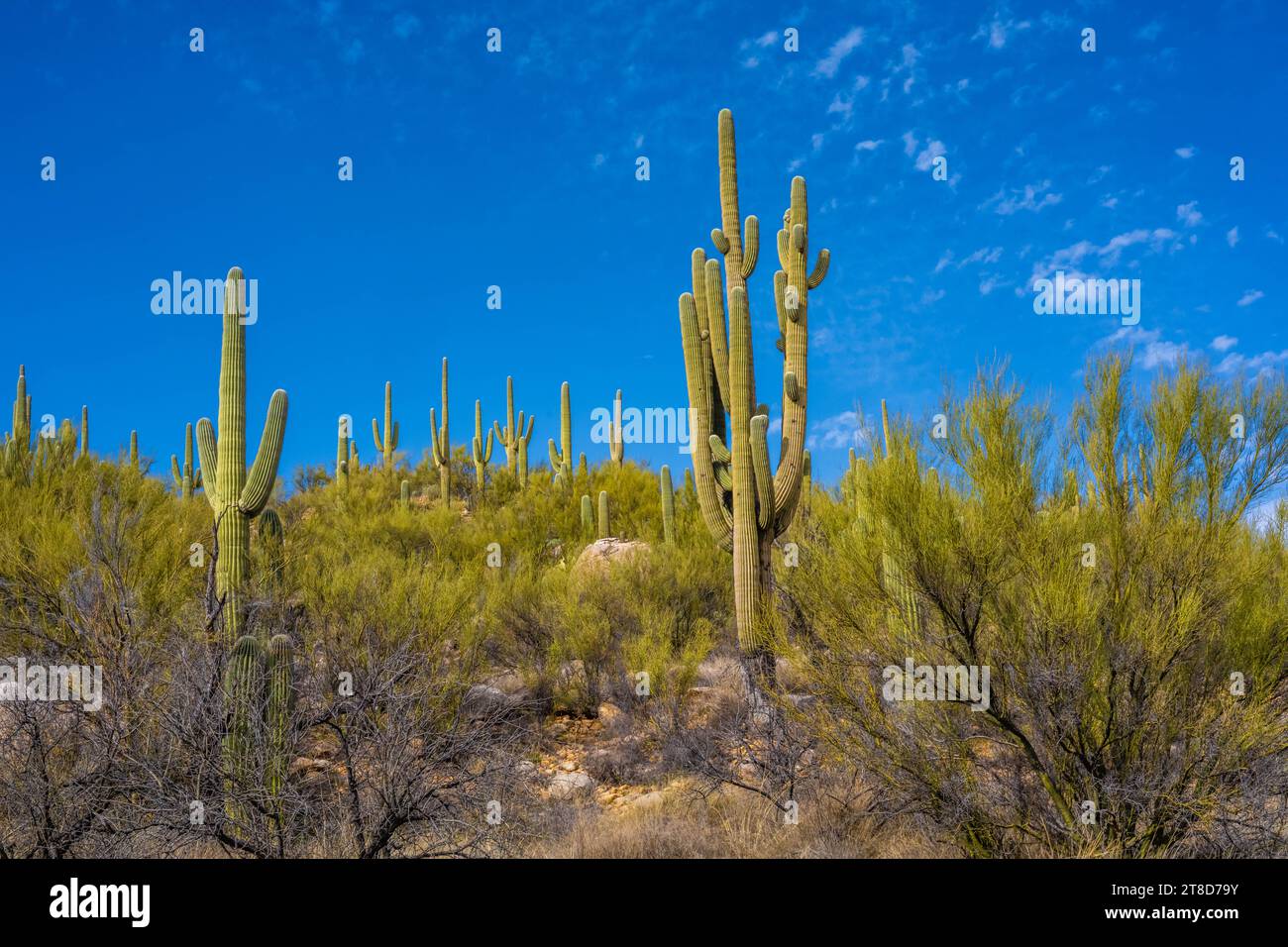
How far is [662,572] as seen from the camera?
15.1 metres

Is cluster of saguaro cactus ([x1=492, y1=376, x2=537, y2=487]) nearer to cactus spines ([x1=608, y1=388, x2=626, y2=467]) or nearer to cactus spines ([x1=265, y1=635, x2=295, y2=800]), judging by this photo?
cactus spines ([x1=608, y1=388, x2=626, y2=467])

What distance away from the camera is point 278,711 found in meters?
7.34

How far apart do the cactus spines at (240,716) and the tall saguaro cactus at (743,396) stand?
4898 mm

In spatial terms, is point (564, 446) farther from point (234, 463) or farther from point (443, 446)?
point (234, 463)

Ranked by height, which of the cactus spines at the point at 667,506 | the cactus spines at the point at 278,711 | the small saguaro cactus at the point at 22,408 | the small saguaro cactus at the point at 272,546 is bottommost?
the cactus spines at the point at 278,711

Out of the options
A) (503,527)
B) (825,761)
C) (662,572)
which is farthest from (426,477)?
(825,761)

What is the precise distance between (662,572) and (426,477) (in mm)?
19788

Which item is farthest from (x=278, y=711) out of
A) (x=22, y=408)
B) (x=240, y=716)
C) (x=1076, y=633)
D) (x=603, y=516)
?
(x=22, y=408)

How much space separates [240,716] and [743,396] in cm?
621

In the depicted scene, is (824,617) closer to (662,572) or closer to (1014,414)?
(1014,414)

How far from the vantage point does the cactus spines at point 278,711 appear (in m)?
6.69

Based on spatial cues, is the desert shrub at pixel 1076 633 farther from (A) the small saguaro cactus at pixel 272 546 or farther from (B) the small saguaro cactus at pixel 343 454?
(B) the small saguaro cactus at pixel 343 454

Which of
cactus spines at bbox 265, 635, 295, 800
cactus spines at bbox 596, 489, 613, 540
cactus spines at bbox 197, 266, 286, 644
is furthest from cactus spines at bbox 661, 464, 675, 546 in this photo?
cactus spines at bbox 265, 635, 295, 800

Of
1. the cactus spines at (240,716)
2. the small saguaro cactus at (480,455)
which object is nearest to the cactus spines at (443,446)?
the small saguaro cactus at (480,455)
